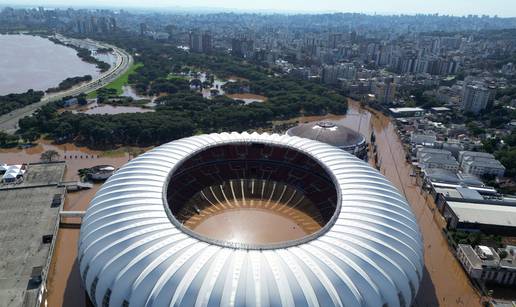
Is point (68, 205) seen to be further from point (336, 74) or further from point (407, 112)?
point (336, 74)

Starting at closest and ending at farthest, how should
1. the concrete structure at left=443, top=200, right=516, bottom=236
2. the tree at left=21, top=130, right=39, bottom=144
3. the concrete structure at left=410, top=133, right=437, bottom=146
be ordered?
the concrete structure at left=443, top=200, right=516, bottom=236 < the tree at left=21, top=130, right=39, bottom=144 < the concrete structure at left=410, top=133, right=437, bottom=146

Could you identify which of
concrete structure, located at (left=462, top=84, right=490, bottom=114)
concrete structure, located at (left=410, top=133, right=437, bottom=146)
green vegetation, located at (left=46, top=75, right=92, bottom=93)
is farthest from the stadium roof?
green vegetation, located at (left=46, top=75, right=92, bottom=93)

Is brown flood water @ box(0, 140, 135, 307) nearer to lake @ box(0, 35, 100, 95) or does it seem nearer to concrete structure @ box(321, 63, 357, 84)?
lake @ box(0, 35, 100, 95)

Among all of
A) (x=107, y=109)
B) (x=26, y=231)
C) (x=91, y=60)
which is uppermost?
(x=26, y=231)

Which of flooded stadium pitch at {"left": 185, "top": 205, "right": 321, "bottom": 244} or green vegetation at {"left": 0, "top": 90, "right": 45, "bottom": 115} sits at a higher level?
flooded stadium pitch at {"left": 185, "top": 205, "right": 321, "bottom": 244}

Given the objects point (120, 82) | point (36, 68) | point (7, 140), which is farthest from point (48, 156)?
point (36, 68)

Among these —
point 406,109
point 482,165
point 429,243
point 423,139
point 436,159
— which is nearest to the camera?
point 429,243

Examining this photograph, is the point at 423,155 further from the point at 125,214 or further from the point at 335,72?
the point at 335,72
